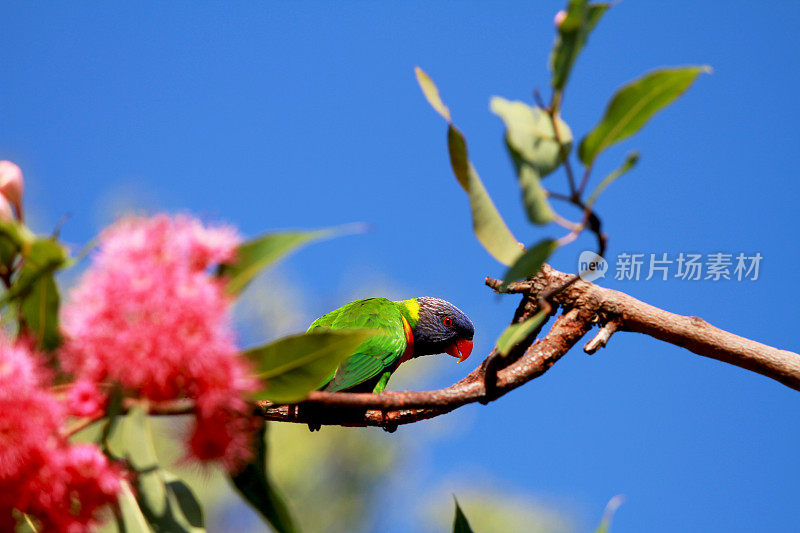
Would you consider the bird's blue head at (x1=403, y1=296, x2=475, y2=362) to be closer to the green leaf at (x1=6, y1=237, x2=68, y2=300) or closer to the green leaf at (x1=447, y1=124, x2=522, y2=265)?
the green leaf at (x1=447, y1=124, x2=522, y2=265)

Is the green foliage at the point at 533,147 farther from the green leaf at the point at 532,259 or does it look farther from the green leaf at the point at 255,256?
the green leaf at the point at 255,256

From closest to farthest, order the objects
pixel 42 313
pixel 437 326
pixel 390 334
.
Result: pixel 42 313 < pixel 390 334 < pixel 437 326

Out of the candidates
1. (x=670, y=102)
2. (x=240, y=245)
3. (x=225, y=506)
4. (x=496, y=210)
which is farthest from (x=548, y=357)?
(x=225, y=506)

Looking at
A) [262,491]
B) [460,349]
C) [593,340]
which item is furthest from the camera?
[460,349]

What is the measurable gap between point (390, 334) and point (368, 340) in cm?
17

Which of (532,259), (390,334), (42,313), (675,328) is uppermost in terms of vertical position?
(390,334)

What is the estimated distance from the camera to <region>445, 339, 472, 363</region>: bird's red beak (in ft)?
11.5

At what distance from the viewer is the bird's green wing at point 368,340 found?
220cm

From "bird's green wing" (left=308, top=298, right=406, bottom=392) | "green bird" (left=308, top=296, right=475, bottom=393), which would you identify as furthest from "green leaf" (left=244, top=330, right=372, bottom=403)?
"bird's green wing" (left=308, top=298, right=406, bottom=392)

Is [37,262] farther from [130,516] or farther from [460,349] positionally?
[460,349]

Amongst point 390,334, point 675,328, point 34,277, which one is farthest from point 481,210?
point 390,334

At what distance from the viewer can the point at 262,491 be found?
0.94 meters

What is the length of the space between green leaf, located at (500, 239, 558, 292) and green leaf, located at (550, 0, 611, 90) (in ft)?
0.66

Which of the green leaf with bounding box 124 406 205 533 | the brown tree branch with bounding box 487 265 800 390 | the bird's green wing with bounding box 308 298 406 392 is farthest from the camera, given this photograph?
the bird's green wing with bounding box 308 298 406 392
